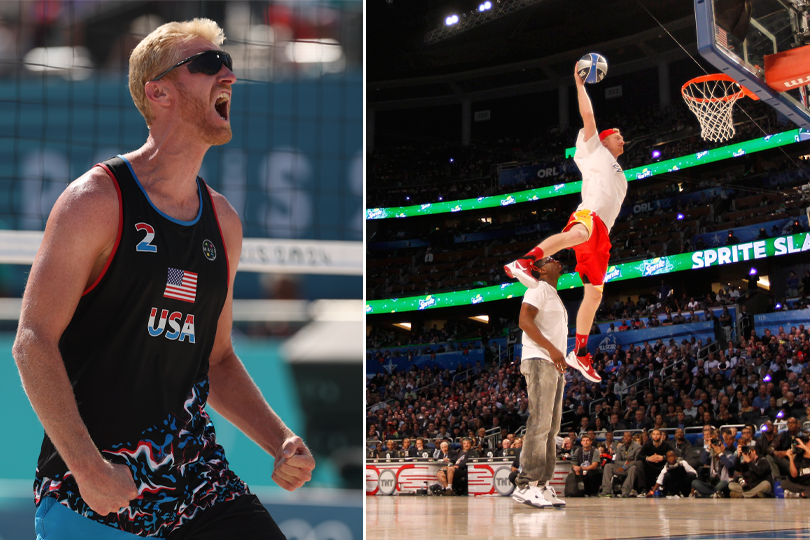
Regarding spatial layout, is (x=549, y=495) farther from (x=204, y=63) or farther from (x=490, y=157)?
(x=490, y=157)

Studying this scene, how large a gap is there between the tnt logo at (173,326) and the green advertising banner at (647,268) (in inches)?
875

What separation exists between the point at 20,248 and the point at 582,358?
7.03 meters

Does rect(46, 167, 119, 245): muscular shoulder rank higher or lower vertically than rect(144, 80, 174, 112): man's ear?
lower

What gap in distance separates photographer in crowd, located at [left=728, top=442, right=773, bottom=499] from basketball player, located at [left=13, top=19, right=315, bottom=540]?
34.7 feet

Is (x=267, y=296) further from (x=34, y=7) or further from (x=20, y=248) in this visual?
(x=34, y=7)

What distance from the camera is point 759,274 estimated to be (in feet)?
79.5

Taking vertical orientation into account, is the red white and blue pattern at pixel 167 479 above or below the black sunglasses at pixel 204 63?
below

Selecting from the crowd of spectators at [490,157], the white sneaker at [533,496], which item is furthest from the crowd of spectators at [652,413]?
the crowd of spectators at [490,157]

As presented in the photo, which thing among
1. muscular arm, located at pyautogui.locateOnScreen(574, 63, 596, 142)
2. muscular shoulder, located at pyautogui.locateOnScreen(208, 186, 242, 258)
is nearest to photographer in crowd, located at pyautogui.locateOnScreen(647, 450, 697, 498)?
muscular arm, located at pyautogui.locateOnScreen(574, 63, 596, 142)

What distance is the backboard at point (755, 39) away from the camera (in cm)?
688

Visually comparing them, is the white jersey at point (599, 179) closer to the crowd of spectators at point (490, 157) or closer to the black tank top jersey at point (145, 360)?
the black tank top jersey at point (145, 360)

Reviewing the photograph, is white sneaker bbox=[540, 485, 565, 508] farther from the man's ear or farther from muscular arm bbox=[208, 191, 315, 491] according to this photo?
the man's ear

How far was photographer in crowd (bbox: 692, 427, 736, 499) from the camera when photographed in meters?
10.7

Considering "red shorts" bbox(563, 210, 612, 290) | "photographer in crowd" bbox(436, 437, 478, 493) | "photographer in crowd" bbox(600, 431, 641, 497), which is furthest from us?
"photographer in crowd" bbox(436, 437, 478, 493)
